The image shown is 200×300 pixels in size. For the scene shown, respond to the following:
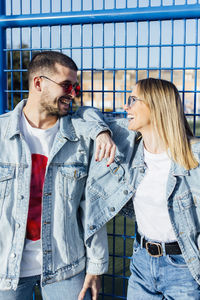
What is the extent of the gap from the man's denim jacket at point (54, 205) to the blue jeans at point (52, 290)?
0.04 meters

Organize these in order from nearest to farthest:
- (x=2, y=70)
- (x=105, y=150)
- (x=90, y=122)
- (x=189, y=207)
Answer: (x=105, y=150) → (x=189, y=207) → (x=90, y=122) → (x=2, y=70)

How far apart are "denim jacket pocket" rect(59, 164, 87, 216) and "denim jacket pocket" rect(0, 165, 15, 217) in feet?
0.90

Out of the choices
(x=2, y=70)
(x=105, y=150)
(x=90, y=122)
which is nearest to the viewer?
(x=105, y=150)

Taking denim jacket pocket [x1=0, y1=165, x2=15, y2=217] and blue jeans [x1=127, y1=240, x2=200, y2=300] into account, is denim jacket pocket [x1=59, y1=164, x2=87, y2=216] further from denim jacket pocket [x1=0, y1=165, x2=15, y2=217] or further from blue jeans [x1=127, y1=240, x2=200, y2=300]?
blue jeans [x1=127, y1=240, x2=200, y2=300]

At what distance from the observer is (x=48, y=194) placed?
2.03m

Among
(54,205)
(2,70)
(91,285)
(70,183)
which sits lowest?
(91,285)

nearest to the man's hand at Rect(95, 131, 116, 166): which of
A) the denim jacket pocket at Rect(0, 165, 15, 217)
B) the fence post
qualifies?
the denim jacket pocket at Rect(0, 165, 15, 217)

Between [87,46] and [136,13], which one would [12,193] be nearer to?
[87,46]

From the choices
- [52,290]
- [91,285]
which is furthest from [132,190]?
[52,290]

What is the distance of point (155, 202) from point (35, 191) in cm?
66

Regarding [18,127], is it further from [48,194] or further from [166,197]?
[166,197]

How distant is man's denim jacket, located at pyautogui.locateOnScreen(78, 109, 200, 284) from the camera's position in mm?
1971

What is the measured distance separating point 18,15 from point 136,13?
0.85 metres

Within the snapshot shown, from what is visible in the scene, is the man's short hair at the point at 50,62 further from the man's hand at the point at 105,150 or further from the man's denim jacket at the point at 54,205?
the man's hand at the point at 105,150
